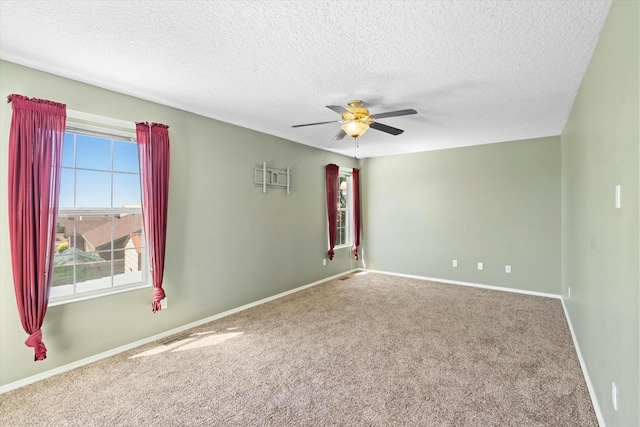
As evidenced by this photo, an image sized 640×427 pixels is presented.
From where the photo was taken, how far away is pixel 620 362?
1.56m

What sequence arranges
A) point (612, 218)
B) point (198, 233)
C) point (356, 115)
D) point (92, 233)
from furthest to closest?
point (198, 233), point (356, 115), point (92, 233), point (612, 218)

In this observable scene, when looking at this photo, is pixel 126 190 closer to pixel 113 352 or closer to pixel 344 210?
pixel 113 352

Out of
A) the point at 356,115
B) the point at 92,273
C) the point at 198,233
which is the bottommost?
the point at 92,273

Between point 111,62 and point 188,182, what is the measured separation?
1406 millimetres

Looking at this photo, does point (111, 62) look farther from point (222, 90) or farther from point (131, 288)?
point (131, 288)

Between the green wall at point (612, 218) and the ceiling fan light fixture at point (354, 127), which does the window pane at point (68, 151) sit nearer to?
the ceiling fan light fixture at point (354, 127)

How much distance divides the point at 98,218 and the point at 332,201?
374 cm

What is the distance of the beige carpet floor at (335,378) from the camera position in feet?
6.75

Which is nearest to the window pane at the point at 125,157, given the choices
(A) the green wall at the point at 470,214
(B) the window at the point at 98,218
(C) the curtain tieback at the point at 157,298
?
(B) the window at the point at 98,218

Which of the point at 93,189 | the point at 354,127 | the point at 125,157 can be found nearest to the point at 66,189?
the point at 93,189

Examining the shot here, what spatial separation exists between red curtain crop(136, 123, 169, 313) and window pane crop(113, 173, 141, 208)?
0.59ft

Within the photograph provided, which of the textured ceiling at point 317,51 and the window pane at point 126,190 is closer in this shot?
the textured ceiling at point 317,51

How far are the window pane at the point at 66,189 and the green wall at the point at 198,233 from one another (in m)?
0.37

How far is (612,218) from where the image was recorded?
66.8 inches
